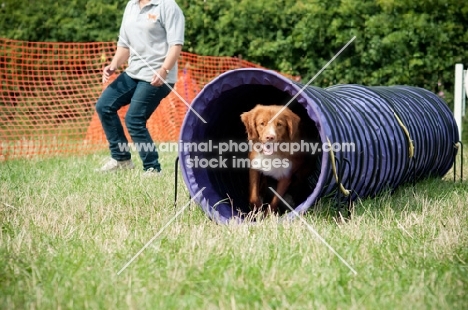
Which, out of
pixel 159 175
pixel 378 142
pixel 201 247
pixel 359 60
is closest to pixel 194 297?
pixel 201 247

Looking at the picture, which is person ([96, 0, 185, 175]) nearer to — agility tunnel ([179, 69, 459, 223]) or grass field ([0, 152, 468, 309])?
agility tunnel ([179, 69, 459, 223])

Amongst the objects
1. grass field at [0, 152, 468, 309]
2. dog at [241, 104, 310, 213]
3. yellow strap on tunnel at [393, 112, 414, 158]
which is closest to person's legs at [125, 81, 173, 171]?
grass field at [0, 152, 468, 309]

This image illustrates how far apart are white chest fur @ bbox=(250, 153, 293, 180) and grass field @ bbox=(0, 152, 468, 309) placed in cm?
37

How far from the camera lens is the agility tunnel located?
395cm

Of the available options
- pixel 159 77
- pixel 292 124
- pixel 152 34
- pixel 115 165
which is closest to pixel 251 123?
pixel 292 124

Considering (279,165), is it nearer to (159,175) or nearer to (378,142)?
(378,142)

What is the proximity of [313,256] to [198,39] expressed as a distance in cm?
878

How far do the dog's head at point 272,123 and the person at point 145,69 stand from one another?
149 cm

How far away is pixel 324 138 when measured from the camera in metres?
3.77

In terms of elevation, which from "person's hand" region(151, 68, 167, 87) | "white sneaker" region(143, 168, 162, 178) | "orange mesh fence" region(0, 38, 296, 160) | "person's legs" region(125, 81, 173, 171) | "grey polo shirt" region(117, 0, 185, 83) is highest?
"grey polo shirt" region(117, 0, 185, 83)

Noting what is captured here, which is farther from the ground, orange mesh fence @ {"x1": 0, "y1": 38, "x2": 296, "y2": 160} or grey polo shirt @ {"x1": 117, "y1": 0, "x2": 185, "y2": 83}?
grey polo shirt @ {"x1": 117, "y1": 0, "x2": 185, "y2": 83}

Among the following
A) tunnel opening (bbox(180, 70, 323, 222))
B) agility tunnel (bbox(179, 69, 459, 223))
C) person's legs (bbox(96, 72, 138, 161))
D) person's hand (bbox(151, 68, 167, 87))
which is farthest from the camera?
person's legs (bbox(96, 72, 138, 161))

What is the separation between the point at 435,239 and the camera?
343 centimetres

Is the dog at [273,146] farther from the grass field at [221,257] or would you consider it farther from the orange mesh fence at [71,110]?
the orange mesh fence at [71,110]
